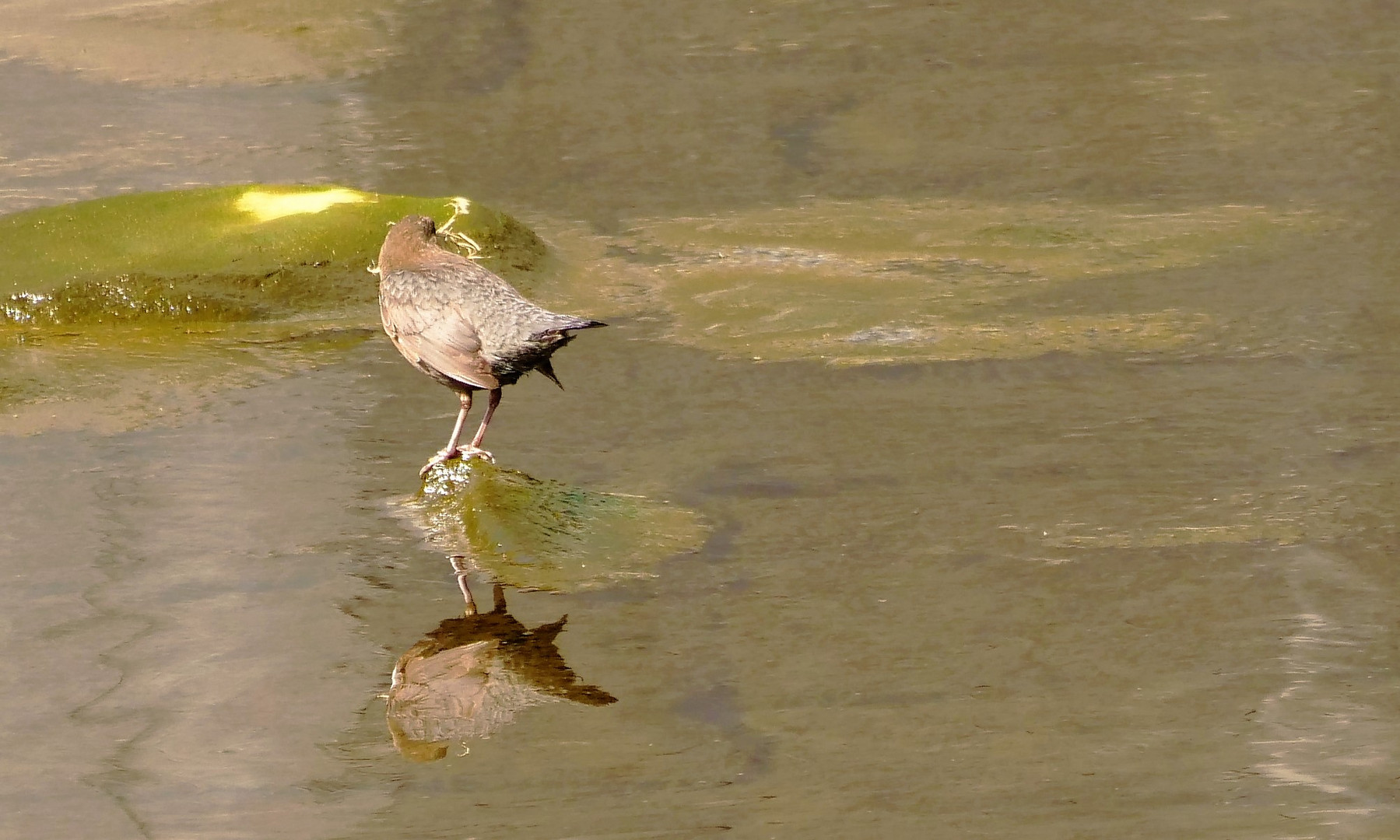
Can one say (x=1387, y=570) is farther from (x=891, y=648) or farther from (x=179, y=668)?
(x=179, y=668)

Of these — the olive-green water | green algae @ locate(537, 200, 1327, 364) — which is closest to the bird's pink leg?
the olive-green water

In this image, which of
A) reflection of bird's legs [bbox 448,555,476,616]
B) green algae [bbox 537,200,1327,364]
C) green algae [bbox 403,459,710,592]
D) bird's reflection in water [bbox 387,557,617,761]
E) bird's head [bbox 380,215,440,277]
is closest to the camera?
bird's reflection in water [bbox 387,557,617,761]

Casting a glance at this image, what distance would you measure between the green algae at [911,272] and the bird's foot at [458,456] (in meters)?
1.60

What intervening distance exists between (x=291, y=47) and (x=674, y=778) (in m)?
7.86

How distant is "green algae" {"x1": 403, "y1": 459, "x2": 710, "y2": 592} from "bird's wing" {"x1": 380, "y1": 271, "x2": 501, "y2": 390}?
11.2 inches

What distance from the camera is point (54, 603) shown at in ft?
17.7

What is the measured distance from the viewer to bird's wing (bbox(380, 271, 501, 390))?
5969 millimetres

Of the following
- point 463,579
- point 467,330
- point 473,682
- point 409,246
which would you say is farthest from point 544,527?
point 409,246

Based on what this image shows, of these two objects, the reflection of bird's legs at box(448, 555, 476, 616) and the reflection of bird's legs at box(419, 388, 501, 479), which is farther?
the reflection of bird's legs at box(419, 388, 501, 479)

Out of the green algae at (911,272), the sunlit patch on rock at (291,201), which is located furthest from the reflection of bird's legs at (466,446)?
the sunlit patch on rock at (291,201)

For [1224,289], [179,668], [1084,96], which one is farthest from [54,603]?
[1084,96]

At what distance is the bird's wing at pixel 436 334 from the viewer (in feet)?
19.6

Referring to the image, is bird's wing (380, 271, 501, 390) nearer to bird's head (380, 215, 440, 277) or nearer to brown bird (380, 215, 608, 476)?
brown bird (380, 215, 608, 476)

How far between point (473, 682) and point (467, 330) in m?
1.47
